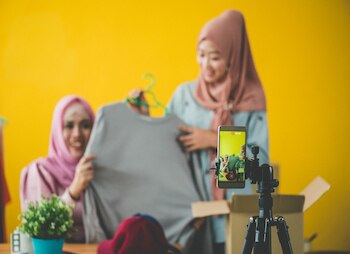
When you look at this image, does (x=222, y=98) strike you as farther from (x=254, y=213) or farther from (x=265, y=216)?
(x=265, y=216)

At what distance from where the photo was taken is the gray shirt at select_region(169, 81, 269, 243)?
274 centimetres

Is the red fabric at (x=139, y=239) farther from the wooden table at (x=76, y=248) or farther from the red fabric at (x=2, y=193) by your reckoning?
the red fabric at (x=2, y=193)

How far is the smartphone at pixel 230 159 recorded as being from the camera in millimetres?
1581

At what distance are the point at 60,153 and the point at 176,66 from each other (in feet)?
2.34

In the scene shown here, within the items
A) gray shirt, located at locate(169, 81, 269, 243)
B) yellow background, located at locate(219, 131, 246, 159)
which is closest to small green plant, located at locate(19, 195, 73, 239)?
yellow background, located at locate(219, 131, 246, 159)

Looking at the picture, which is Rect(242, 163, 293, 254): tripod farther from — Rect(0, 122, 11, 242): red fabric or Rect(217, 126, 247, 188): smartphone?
Rect(0, 122, 11, 242): red fabric

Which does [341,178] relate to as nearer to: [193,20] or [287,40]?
[287,40]

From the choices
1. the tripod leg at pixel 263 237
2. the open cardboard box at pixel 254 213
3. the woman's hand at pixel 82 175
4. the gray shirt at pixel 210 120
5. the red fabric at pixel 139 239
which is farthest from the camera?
the gray shirt at pixel 210 120

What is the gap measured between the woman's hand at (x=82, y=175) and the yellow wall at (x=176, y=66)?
302mm

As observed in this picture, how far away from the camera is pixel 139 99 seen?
2.80 meters

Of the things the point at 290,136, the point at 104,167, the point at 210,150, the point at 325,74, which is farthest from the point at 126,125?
the point at 325,74

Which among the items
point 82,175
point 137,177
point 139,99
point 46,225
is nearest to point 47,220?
point 46,225

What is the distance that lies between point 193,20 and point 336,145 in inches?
36.7

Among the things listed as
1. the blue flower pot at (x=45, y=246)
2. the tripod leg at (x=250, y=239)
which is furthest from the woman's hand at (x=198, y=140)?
the tripod leg at (x=250, y=239)
